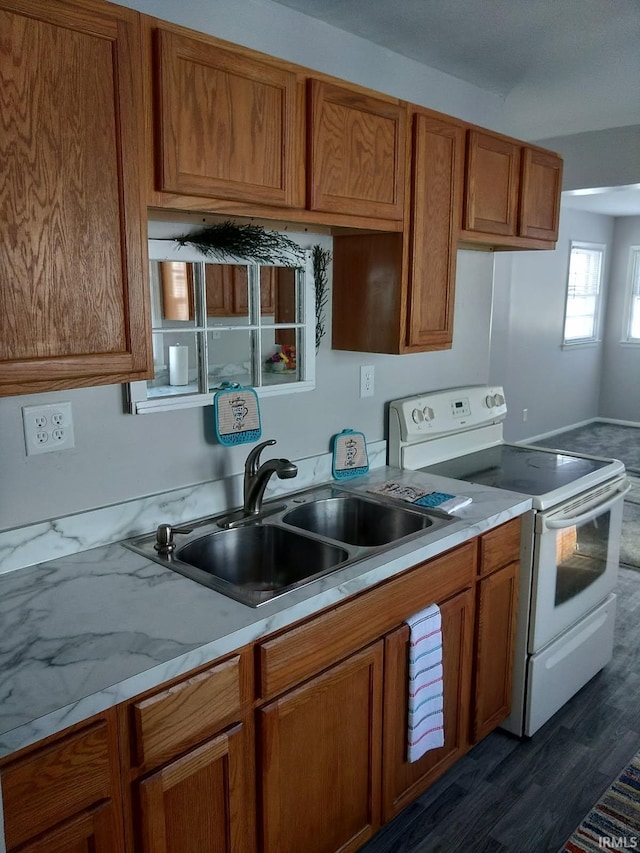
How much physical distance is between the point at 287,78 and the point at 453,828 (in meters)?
2.13

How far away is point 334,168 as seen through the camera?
1885 millimetres

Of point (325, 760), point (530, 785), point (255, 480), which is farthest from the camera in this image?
point (530, 785)

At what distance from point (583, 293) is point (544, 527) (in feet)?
19.5

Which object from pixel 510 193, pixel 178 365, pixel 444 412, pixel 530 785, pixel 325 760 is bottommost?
pixel 530 785

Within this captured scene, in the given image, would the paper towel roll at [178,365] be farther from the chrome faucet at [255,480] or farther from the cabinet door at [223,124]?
the cabinet door at [223,124]

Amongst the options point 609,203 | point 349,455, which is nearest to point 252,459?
point 349,455

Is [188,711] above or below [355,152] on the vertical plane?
below

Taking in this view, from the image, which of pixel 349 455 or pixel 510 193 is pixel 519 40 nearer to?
pixel 510 193

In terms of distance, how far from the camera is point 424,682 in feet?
6.22

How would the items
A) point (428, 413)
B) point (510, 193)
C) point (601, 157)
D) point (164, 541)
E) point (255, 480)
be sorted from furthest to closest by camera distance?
point (601, 157) → point (428, 413) → point (510, 193) → point (255, 480) → point (164, 541)

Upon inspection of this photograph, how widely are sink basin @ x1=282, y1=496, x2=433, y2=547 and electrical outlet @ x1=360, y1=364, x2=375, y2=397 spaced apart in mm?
503

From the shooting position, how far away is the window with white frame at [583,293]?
7230 mm

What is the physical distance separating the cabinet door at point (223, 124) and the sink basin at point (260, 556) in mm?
907

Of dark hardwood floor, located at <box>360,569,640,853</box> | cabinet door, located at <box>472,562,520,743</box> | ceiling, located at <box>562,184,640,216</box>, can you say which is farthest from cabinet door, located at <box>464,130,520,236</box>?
ceiling, located at <box>562,184,640,216</box>
